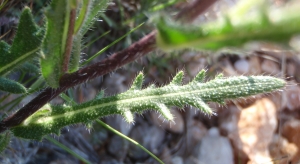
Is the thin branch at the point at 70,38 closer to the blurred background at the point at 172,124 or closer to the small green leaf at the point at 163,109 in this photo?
the small green leaf at the point at 163,109

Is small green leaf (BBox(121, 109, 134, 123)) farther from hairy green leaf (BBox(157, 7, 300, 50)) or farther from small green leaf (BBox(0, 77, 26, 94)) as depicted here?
hairy green leaf (BBox(157, 7, 300, 50))

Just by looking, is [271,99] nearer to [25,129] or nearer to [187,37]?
[25,129]

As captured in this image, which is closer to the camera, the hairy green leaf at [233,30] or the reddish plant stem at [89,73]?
the hairy green leaf at [233,30]

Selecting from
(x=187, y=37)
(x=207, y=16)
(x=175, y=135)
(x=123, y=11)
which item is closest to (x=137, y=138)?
(x=175, y=135)

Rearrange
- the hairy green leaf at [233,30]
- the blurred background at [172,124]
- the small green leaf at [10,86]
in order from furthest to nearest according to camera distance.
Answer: the blurred background at [172,124]
the small green leaf at [10,86]
the hairy green leaf at [233,30]

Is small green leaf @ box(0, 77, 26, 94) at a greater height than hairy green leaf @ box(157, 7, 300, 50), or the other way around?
hairy green leaf @ box(157, 7, 300, 50)

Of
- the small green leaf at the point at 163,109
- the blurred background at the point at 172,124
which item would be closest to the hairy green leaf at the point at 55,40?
the small green leaf at the point at 163,109

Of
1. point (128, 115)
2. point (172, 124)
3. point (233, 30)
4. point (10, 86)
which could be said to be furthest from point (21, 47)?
point (172, 124)

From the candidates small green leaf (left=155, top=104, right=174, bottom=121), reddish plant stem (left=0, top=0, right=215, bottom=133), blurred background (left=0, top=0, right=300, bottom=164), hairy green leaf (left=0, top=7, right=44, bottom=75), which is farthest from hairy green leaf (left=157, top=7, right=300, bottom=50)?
blurred background (left=0, top=0, right=300, bottom=164)
